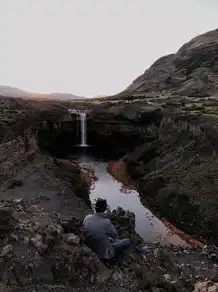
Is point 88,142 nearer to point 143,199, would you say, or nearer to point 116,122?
point 116,122

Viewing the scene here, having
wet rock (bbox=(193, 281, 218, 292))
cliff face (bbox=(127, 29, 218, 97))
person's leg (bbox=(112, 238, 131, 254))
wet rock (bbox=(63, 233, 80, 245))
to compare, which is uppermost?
cliff face (bbox=(127, 29, 218, 97))

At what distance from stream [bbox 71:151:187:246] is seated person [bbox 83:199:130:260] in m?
16.6

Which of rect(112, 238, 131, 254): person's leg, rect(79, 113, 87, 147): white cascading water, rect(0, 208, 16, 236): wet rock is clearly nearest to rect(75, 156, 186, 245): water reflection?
rect(79, 113, 87, 147): white cascading water

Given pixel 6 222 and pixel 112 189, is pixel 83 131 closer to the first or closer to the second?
pixel 112 189

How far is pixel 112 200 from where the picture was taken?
47.8 metres

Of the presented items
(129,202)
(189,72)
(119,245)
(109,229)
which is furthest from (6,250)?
(189,72)

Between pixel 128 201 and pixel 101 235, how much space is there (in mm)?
29427

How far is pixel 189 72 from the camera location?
129500mm

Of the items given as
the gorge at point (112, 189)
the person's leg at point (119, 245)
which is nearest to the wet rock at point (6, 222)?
the gorge at point (112, 189)

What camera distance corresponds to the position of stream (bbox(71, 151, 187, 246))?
122 ft

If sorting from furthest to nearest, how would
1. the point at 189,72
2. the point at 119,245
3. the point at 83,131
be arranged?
1. the point at 189,72
2. the point at 83,131
3. the point at 119,245

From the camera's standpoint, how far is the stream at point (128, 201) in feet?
122

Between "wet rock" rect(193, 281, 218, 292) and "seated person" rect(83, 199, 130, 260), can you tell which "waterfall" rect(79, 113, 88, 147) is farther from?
"seated person" rect(83, 199, 130, 260)

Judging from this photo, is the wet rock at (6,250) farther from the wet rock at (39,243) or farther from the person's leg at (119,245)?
the person's leg at (119,245)
